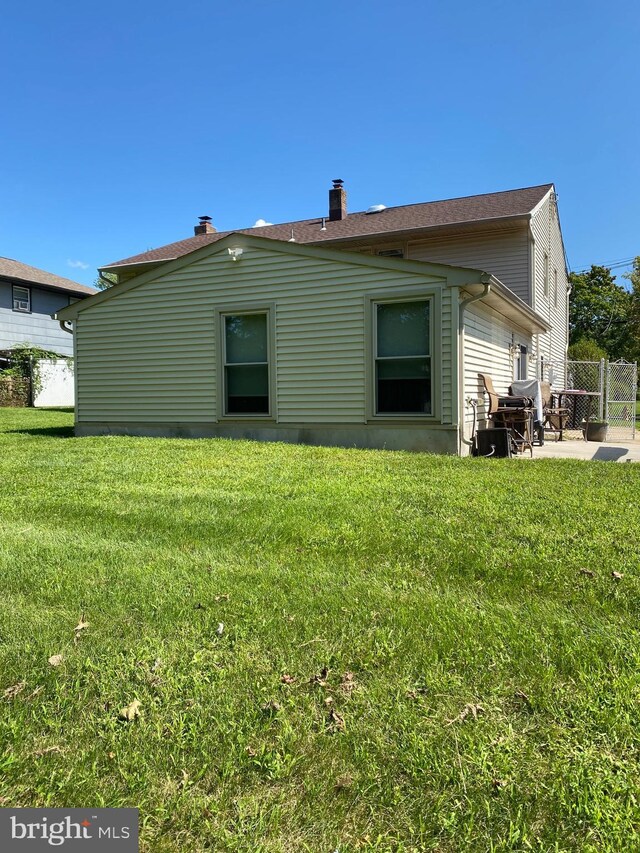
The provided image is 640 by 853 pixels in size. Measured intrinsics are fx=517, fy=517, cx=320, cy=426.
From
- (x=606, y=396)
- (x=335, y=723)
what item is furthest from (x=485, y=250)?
(x=335, y=723)

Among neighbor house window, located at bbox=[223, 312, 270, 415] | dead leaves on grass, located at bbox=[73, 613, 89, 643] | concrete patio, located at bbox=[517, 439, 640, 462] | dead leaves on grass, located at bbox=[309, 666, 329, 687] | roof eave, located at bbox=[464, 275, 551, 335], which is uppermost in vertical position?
roof eave, located at bbox=[464, 275, 551, 335]

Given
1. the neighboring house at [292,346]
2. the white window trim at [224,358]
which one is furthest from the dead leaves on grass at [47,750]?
the white window trim at [224,358]

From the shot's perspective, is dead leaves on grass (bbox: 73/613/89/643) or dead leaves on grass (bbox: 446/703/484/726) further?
dead leaves on grass (bbox: 73/613/89/643)

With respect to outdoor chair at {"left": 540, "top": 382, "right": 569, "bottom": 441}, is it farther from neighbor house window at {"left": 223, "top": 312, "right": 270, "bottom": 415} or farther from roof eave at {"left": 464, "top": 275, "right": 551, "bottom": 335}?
neighbor house window at {"left": 223, "top": 312, "right": 270, "bottom": 415}

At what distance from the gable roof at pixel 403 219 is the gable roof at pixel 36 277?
5.22 metres

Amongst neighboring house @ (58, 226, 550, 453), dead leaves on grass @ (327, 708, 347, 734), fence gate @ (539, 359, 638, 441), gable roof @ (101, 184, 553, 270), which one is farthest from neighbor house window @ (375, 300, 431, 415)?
gable roof @ (101, 184, 553, 270)

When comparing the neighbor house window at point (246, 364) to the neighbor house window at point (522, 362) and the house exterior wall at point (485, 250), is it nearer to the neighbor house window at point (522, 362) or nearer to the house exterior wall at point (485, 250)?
the house exterior wall at point (485, 250)

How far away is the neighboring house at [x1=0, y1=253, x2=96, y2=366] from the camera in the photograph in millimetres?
19984

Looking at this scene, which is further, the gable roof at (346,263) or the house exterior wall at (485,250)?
the house exterior wall at (485,250)

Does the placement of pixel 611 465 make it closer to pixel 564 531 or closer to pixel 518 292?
pixel 564 531

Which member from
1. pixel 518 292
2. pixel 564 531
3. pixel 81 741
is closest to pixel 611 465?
pixel 564 531

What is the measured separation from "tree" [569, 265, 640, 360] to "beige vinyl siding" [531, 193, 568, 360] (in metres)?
24.6

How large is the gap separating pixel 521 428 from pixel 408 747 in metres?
8.18

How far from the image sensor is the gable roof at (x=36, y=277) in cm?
2009
